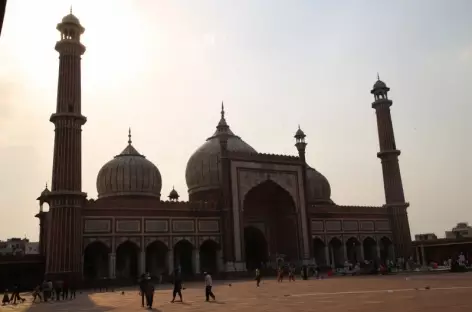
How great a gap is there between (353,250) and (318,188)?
6657 mm

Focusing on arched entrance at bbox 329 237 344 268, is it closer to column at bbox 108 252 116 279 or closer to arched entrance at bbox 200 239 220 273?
arched entrance at bbox 200 239 220 273

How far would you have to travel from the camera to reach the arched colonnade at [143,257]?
85.0 feet

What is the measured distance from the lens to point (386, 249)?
3625 cm

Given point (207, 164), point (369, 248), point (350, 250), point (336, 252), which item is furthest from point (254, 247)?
point (369, 248)

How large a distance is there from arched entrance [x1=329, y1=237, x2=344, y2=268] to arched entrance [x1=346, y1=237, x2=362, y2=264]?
93 cm

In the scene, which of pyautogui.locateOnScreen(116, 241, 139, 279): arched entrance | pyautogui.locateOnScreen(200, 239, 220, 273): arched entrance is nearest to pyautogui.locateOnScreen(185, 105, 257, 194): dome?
pyautogui.locateOnScreen(200, 239, 220, 273): arched entrance

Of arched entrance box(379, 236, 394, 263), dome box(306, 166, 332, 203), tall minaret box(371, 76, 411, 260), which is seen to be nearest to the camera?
tall minaret box(371, 76, 411, 260)

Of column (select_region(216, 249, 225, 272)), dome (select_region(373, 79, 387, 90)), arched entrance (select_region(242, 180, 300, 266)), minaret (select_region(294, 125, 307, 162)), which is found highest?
dome (select_region(373, 79, 387, 90))

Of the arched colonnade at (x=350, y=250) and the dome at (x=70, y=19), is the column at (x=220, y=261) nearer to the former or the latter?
the arched colonnade at (x=350, y=250)

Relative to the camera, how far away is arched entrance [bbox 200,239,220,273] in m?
29.3

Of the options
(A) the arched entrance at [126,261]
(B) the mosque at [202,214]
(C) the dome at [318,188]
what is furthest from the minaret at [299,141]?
(A) the arched entrance at [126,261]

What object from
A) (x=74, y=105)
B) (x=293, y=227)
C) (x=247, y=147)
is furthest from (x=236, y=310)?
(x=247, y=147)

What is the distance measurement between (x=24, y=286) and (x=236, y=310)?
765 inches

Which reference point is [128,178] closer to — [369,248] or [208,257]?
[208,257]
